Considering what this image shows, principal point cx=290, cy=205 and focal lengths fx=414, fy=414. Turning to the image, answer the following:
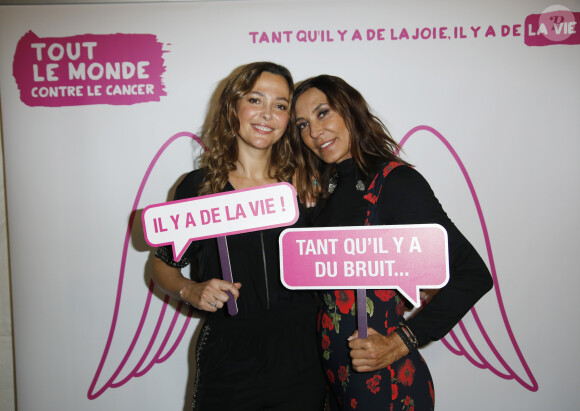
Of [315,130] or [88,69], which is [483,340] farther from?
[88,69]

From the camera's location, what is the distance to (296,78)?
1.79 m

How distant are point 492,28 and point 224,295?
1.57 m

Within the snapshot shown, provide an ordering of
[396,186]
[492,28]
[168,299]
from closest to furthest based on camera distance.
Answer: [396,186] < [492,28] < [168,299]

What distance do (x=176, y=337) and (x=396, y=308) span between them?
3.60ft

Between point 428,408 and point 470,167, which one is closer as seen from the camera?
point 428,408

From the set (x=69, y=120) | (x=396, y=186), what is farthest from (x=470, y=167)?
(x=69, y=120)

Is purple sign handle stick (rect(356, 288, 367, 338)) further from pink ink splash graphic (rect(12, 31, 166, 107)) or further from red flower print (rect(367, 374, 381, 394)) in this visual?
pink ink splash graphic (rect(12, 31, 166, 107))

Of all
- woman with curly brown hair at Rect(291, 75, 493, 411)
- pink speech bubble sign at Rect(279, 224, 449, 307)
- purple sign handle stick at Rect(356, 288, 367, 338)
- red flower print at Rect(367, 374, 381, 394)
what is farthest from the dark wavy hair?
red flower print at Rect(367, 374, 381, 394)

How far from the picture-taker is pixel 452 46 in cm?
177

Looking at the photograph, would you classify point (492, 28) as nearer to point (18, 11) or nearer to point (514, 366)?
point (514, 366)

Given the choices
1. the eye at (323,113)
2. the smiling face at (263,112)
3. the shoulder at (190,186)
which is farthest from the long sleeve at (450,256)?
the shoulder at (190,186)

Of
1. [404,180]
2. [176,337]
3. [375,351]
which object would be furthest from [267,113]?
[176,337]

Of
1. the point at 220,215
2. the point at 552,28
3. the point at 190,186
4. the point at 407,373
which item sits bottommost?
the point at 407,373

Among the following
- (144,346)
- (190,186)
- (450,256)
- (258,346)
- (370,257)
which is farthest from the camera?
(144,346)
